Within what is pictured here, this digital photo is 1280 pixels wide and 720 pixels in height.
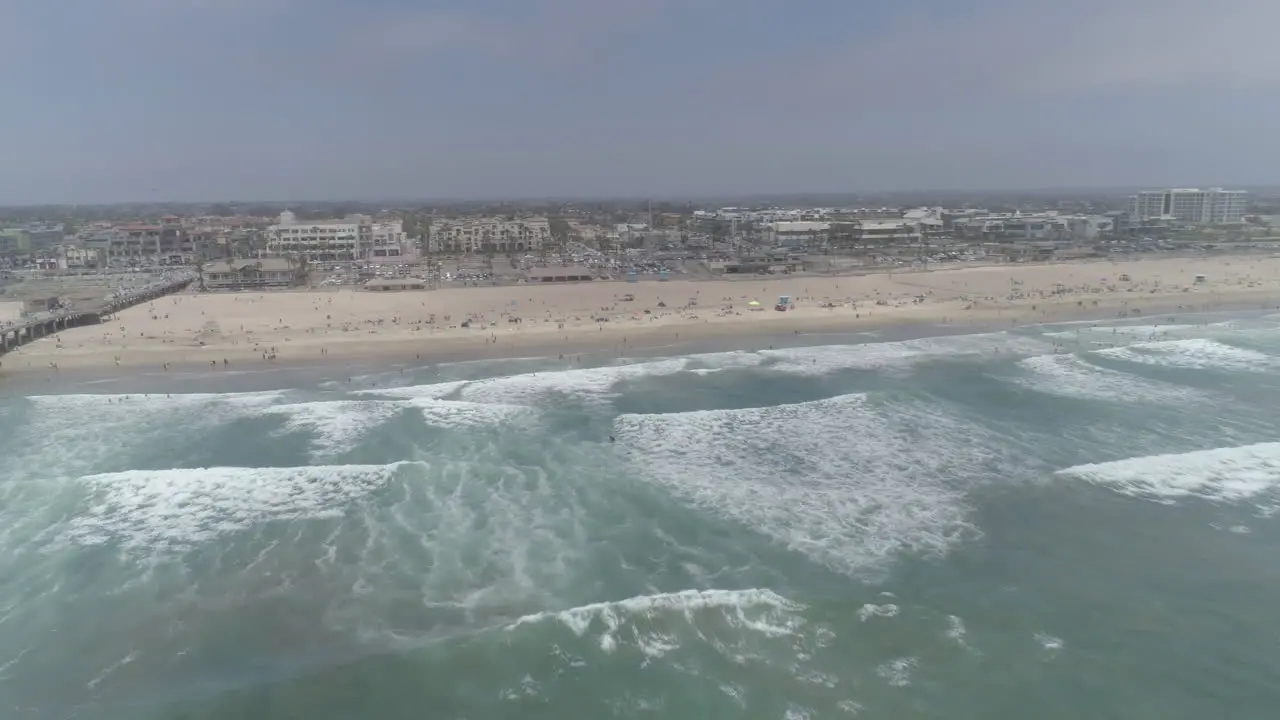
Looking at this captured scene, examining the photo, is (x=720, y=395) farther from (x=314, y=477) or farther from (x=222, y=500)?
(x=222, y=500)

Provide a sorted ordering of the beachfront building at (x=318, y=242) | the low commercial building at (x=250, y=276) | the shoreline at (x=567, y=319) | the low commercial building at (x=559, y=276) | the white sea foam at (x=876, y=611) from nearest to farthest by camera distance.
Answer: the white sea foam at (x=876, y=611)
the shoreline at (x=567, y=319)
the low commercial building at (x=250, y=276)
the low commercial building at (x=559, y=276)
the beachfront building at (x=318, y=242)

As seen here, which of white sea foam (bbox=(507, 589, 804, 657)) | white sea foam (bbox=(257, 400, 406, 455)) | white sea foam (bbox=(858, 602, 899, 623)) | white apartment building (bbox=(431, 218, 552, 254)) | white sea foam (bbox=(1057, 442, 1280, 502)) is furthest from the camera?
white apartment building (bbox=(431, 218, 552, 254))

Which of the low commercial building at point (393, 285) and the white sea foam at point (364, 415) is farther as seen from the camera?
the low commercial building at point (393, 285)

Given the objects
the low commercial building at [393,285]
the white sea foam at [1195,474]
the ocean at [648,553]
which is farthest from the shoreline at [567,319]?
the white sea foam at [1195,474]

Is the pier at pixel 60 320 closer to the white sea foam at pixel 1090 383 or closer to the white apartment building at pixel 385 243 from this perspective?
the white apartment building at pixel 385 243

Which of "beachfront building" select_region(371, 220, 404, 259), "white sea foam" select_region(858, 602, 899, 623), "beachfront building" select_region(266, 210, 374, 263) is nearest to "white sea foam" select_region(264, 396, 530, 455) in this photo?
"white sea foam" select_region(858, 602, 899, 623)

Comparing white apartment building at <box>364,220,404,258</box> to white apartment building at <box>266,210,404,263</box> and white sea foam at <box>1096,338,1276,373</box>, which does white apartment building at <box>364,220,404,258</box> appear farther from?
white sea foam at <box>1096,338,1276,373</box>

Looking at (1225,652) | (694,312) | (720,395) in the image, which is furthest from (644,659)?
(694,312)
